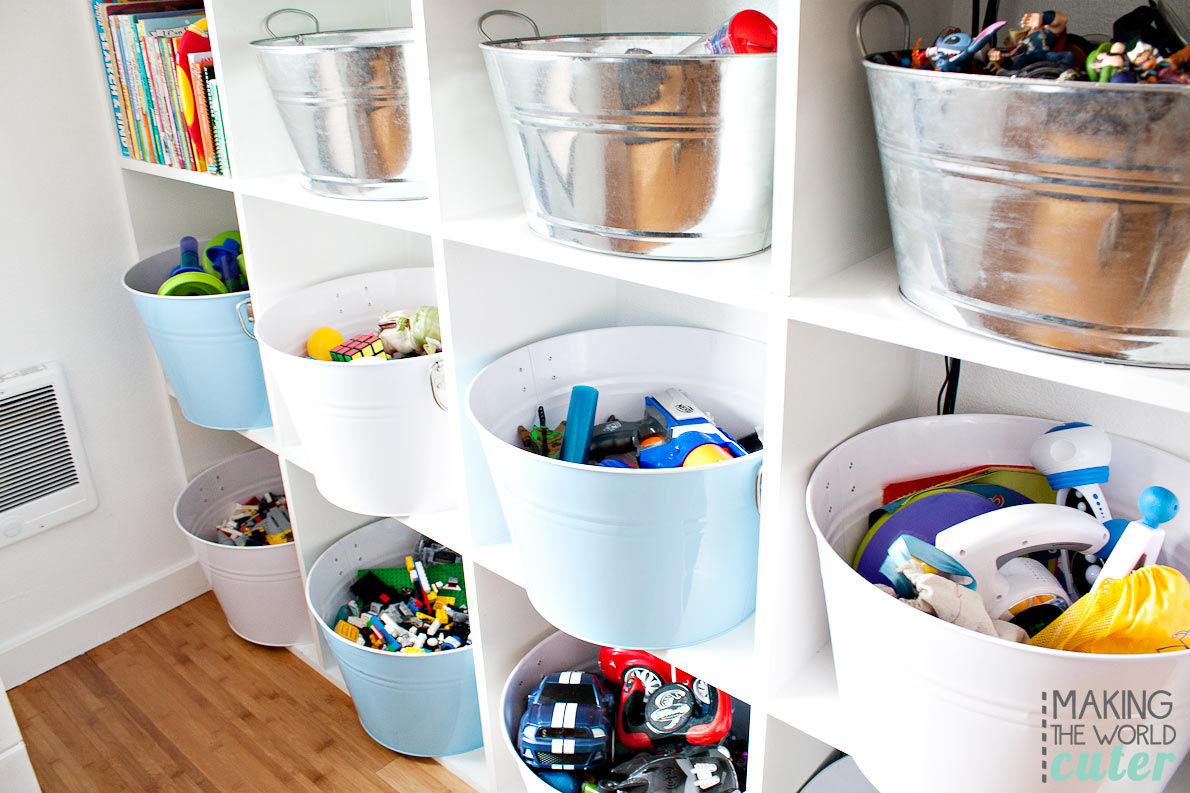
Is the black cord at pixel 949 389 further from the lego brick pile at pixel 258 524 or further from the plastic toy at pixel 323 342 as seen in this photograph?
the lego brick pile at pixel 258 524

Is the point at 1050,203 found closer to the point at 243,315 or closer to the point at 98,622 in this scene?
the point at 243,315

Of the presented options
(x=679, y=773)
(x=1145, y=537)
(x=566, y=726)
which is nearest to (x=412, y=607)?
(x=566, y=726)

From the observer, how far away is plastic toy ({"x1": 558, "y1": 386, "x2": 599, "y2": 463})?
3.27ft

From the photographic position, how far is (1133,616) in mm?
626

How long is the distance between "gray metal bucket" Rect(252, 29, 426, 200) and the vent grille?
2.64 ft

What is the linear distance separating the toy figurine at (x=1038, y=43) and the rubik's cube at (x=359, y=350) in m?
0.85

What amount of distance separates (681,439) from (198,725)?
3.52 feet

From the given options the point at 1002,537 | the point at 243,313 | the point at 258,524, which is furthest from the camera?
the point at 258,524

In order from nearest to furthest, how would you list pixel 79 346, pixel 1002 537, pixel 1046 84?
pixel 1046 84 < pixel 1002 537 < pixel 79 346

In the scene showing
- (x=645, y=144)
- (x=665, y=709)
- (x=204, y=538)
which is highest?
(x=645, y=144)

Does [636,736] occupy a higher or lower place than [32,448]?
lower

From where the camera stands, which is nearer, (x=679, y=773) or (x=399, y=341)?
(x=679, y=773)

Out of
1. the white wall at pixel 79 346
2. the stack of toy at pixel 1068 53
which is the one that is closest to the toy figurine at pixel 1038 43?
the stack of toy at pixel 1068 53

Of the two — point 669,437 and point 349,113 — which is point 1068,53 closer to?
point 669,437
